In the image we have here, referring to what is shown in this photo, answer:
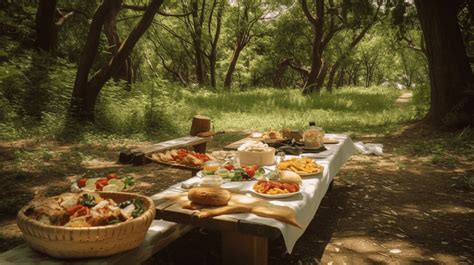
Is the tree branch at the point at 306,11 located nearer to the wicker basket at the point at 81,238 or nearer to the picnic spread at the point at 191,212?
the picnic spread at the point at 191,212

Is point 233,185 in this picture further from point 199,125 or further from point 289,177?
point 199,125

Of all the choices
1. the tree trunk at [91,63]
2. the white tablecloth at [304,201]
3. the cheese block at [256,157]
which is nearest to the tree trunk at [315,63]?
the tree trunk at [91,63]

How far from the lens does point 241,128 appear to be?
1158cm

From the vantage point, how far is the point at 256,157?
3951mm

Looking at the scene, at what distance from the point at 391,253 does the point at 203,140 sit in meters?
3.23

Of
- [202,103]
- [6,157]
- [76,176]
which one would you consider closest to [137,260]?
[76,176]

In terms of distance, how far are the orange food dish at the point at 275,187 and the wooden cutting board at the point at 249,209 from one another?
0.18 m

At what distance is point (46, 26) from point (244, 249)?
11.5m

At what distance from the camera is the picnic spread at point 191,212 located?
2107 mm

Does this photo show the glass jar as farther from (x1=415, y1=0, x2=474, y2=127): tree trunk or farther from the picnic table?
(x1=415, y1=0, x2=474, y2=127): tree trunk

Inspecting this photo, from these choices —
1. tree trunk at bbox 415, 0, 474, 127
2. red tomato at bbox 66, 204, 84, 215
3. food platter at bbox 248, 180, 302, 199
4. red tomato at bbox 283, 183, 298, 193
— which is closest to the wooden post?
food platter at bbox 248, 180, 302, 199

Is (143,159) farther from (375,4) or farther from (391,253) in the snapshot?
(375,4)

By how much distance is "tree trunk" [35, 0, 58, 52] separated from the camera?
1162 cm

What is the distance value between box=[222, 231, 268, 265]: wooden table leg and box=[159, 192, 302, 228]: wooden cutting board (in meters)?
0.27
